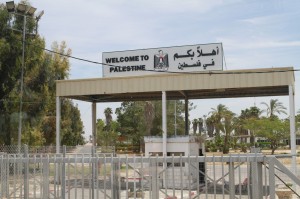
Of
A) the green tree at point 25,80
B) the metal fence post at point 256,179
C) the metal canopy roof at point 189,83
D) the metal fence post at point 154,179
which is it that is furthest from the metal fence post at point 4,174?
the green tree at point 25,80

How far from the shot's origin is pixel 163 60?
947 inches

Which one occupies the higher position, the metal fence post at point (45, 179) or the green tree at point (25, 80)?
the green tree at point (25, 80)

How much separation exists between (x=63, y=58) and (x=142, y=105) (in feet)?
97.0

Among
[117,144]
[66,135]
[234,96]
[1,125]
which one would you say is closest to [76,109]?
[66,135]

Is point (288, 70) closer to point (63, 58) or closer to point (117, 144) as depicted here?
point (63, 58)

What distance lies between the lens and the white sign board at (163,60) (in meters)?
23.2

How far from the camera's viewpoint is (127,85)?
75.1 feet

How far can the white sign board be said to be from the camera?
23.2 m

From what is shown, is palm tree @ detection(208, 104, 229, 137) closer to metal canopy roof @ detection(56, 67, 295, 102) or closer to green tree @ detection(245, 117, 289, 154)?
green tree @ detection(245, 117, 289, 154)

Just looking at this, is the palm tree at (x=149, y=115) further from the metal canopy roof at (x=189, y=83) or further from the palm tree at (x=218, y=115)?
the metal canopy roof at (x=189, y=83)

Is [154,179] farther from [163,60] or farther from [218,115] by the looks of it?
[218,115]

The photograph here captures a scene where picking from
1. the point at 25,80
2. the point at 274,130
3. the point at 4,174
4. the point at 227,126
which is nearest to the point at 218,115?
the point at 227,126

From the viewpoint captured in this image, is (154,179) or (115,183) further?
(115,183)

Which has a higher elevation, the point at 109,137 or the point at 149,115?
the point at 149,115
